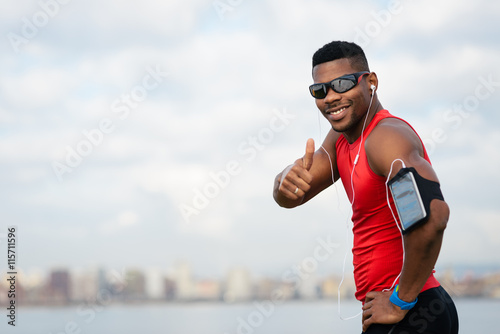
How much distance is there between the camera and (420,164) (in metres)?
2.79

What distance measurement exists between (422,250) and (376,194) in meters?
0.46

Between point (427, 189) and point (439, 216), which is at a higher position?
point (427, 189)

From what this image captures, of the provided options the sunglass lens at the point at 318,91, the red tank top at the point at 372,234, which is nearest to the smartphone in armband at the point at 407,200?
the red tank top at the point at 372,234

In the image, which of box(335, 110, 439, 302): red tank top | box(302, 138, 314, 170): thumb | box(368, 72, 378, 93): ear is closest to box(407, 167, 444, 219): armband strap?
box(335, 110, 439, 302): red tank top

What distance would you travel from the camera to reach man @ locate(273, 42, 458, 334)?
2776 mm

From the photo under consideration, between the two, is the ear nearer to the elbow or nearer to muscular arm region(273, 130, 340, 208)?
muscular arm region(273, 130, 340, 208)

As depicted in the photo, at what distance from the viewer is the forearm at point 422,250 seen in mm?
2664

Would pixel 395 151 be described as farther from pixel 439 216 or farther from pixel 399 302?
pixel 399 302

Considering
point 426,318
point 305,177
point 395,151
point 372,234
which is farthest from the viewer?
point 305,177

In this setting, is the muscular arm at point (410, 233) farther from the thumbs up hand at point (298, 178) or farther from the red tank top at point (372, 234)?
the thumbs up hand at point (298, 178)

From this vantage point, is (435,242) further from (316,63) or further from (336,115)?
(316,63)

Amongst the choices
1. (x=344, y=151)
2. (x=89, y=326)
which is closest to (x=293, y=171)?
(x=344, y=151)

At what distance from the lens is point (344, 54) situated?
336 centimetres

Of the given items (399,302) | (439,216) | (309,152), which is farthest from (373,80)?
(399,302)
